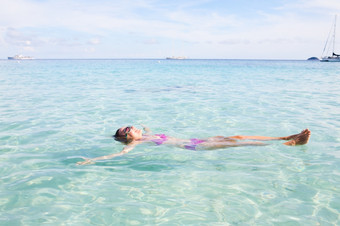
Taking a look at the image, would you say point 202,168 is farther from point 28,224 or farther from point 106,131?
point 106,131

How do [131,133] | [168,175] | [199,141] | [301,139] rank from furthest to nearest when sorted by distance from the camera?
1. [131,133]
2. [199,141]
3. [301,139]
4. [168,175]

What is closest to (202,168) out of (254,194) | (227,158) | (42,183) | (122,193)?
(227,158)

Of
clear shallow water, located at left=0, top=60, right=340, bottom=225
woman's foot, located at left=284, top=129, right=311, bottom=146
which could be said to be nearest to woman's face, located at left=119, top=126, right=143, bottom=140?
clear shallow water, located at left=0, top=60, right=340, bottom=225

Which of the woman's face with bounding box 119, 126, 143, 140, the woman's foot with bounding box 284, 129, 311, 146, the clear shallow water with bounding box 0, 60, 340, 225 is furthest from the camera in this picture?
the woman's face with bounding box 119, 126, 143, 140

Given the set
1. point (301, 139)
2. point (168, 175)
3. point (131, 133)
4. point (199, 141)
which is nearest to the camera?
point (168, 175)

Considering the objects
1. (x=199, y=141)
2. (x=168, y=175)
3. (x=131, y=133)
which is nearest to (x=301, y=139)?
(x=199, y=141)

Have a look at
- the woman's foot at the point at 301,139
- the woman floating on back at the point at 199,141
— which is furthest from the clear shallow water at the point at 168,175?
the woman's foot at the point at 301,139

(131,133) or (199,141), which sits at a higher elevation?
(131,133)

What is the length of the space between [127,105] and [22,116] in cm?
391

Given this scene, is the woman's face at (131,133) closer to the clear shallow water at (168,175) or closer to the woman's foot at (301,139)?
the clear shallow water at (168,175)

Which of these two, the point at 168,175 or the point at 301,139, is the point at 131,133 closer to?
the point at 168,175

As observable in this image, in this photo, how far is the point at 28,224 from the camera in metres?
3.23

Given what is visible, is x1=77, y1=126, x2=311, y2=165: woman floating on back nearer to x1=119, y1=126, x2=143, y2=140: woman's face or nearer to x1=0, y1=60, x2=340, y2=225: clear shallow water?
x1=119, y1=126, x2=143, y2=140: woman's face

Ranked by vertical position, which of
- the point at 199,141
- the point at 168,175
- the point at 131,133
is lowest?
the point at 168,175
